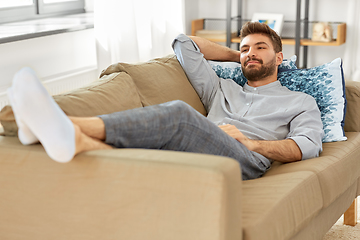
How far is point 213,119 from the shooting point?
2018 mm

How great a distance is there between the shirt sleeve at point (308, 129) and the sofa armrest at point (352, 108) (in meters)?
0.24

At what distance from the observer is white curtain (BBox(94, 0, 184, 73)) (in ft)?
10.2

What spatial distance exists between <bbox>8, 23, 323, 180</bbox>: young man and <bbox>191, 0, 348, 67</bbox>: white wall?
216cm

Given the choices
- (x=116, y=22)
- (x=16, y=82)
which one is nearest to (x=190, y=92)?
(x=16, y=82)

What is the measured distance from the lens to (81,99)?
61.0 inches

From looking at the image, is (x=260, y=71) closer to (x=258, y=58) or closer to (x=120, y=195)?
(x=258, y=58)

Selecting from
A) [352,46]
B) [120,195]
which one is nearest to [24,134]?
[120,195]

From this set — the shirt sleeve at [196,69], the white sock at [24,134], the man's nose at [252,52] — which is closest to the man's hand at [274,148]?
the shirt sleeve at [196,69]

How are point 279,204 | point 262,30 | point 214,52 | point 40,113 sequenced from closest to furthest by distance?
1. point 40,113
2. point 279,204
3. point 262,30
4. point 214,52

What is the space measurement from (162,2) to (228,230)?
2.86 meters

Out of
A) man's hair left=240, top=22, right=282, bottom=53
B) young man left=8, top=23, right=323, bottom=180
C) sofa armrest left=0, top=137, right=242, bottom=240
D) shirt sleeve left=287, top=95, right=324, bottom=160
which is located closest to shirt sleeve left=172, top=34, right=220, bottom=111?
young man left=8, top=23, right=323, bottom=180

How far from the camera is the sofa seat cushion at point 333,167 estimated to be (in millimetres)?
1610

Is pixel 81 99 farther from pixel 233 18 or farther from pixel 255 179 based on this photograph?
pixel 233 18

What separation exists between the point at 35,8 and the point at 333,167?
244cm
